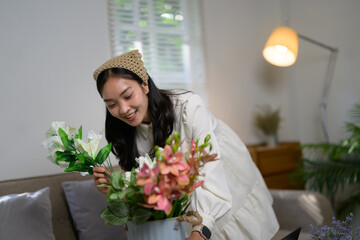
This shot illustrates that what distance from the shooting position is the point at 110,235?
2.14m

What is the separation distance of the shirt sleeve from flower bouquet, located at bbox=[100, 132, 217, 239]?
0.75 feet

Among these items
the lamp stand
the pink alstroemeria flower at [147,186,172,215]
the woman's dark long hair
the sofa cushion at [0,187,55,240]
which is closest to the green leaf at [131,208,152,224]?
the pink alstroemeria flower at [147,186,172,215]

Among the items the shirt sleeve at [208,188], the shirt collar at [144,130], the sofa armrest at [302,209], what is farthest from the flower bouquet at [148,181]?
the sofa armrest at [302,209]

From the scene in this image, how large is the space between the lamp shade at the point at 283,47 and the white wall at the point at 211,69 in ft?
2.01

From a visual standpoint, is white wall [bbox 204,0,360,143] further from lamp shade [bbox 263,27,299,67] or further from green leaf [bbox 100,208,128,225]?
green leaf [bbox 100,208,128,225]

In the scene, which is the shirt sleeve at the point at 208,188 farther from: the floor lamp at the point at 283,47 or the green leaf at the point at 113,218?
the floor lamp at the point at 283,47

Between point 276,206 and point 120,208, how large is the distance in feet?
5.87

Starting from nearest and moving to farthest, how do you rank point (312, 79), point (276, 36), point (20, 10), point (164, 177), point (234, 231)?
point (164, 177) → point (234, 231) → point (20, 10) → point (276, 36) → point (312, 79)

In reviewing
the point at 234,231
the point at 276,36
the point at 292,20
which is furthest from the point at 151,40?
the point at 234,231

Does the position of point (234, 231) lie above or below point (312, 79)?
below

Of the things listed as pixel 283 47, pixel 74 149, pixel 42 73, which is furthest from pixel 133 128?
pixel 283 47

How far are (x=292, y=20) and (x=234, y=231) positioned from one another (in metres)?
3.09

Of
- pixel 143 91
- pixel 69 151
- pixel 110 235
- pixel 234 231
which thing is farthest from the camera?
pixel 110 235

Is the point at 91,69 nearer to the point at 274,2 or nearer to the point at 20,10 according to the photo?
the point at 20,10
